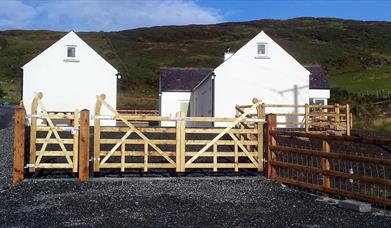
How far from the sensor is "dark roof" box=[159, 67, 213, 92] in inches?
1642

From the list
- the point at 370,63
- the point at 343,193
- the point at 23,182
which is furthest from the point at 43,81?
the point at 370,63

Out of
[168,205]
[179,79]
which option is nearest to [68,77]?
[179,79]

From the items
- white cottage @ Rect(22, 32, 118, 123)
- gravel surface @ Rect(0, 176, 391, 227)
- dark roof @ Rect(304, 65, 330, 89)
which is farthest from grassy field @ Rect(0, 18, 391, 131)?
gravel surface @ Rect(0, 176, 391, 227)

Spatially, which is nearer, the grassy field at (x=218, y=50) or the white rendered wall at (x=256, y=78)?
the white rendered wall at (x=256, y=78)

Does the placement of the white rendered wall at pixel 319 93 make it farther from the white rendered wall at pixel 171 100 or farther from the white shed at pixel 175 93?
the white rendered wall at pixel 171 100

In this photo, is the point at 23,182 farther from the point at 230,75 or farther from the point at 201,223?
the point at 230,75

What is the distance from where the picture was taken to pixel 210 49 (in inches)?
4742

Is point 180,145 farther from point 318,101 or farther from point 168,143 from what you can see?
point 318,101

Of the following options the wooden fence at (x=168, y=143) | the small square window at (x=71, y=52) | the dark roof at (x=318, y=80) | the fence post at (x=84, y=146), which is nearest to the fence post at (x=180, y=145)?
the wooden fence at (x=168, y=143)

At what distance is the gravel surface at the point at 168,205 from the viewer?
8164mm

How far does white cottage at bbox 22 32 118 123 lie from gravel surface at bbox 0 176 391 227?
909 inches

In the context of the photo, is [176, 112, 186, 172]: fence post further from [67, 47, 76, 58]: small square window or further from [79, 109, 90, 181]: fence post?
[67, 47, 76, 58]: small square window

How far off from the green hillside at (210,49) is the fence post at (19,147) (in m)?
53.0

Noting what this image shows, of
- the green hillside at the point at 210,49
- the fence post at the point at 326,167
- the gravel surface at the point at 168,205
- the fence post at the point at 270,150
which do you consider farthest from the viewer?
the green hillside at the point at 210,49
